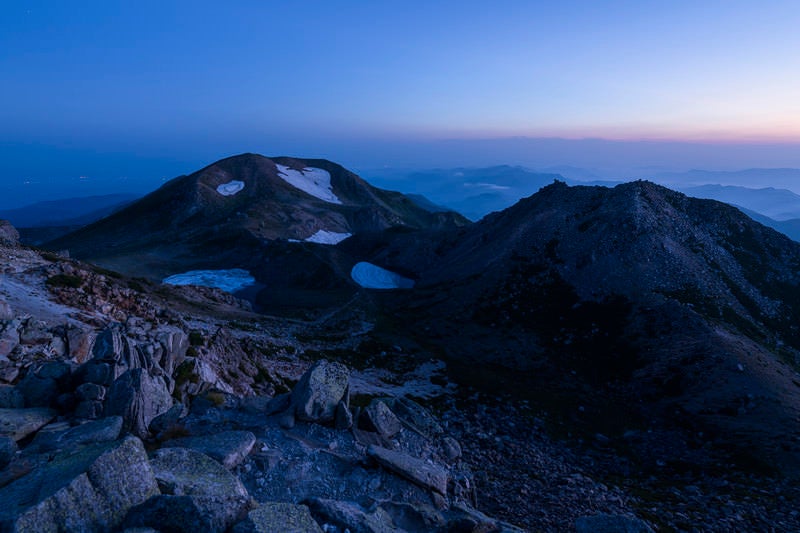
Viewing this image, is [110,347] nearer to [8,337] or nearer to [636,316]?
[8,337]

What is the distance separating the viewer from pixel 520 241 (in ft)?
200

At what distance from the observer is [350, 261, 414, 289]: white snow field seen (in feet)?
249

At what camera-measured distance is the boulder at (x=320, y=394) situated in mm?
16812

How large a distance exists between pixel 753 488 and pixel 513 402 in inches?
579

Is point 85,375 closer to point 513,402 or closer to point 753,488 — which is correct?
point 513,402

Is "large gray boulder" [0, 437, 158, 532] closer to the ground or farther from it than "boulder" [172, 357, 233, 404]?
farther from it

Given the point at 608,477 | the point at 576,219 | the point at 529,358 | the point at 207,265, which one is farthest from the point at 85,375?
the point at 207,265

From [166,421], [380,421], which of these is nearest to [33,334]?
[166,421]

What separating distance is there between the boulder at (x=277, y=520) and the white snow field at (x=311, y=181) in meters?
140

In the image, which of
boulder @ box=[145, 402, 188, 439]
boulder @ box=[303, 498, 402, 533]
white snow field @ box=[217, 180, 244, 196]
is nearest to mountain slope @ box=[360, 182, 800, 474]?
boulder @ box=[303, 498, 402, 533]

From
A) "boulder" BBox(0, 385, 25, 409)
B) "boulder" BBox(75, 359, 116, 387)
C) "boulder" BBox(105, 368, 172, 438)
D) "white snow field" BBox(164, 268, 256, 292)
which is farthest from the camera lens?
"white snow field" BBox(164, 268, 256, 292)

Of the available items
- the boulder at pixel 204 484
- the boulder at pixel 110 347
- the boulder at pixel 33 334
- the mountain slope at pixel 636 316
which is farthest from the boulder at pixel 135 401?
the mountain slope at pixel 636 316

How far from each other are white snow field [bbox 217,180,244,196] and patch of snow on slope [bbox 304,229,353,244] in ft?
114

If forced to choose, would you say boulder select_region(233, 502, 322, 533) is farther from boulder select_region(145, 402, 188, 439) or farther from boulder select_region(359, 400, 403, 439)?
boulder select_region(359, 400, 403, 439)
